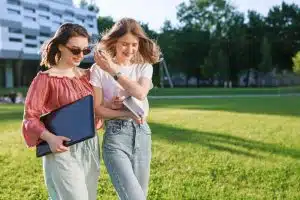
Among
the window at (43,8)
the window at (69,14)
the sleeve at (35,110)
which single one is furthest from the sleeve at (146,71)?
the window at (69,14)

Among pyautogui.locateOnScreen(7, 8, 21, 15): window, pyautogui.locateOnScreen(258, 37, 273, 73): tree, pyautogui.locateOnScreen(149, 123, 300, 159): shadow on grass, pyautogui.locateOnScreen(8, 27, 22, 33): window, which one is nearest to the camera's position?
pyautogui.locateOnScreen(149, 123, 300, 159): shadow on grass

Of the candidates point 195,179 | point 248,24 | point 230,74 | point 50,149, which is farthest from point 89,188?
point 248,24

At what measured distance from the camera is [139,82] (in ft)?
10.3

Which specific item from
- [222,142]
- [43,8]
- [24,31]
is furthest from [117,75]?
[43,8]

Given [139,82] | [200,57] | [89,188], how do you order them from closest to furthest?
[89,188] → [139,82] → [200,57]

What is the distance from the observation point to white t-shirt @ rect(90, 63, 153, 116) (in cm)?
306

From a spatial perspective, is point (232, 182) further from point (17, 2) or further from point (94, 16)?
point (94, 16)

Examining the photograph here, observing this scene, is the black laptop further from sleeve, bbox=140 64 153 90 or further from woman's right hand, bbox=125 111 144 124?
sleeve, bbox=140 64 153 90

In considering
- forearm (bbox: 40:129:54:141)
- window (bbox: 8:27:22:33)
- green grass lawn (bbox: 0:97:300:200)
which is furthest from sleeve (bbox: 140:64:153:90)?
window (bbox: 8:27:22:33)

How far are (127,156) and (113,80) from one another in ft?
1.61

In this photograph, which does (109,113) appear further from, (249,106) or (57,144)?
(249,106)

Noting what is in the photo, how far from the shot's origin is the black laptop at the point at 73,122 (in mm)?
2775

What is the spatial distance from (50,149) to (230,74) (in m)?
63.5

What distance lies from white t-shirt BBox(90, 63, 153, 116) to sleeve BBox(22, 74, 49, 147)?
12.8 inches
